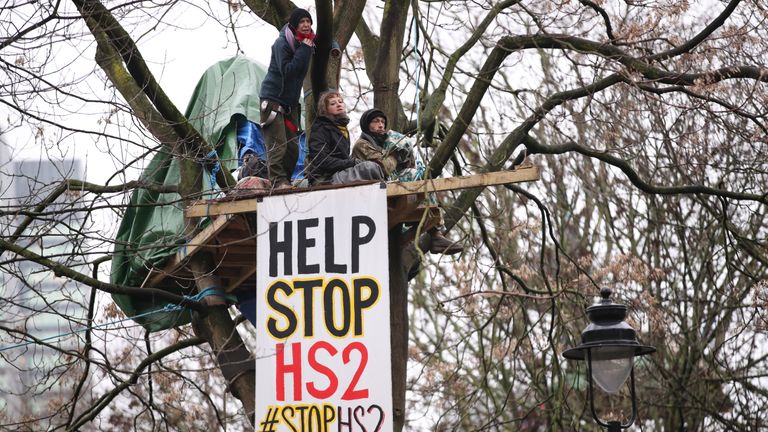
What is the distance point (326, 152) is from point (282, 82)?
71 centimetres

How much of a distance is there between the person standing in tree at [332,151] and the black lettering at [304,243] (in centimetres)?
38

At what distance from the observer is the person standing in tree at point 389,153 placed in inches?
363

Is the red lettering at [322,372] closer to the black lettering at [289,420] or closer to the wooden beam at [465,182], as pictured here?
the black lettering at [289,420]

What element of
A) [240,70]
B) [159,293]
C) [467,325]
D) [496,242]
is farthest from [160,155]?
[467,325]

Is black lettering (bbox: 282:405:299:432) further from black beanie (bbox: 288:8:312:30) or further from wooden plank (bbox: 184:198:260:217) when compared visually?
black beanie (bbox: 288:8:312:30)

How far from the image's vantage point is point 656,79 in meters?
10.3

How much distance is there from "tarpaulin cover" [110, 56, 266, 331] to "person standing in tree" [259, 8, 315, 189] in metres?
0.50

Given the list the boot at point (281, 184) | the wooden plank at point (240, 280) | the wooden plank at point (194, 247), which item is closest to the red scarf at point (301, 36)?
the boot at point (281, 184)

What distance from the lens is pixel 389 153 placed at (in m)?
9.27

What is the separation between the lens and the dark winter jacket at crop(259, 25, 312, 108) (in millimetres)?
9328

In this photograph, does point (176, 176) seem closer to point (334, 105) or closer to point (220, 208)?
point (220, 208)

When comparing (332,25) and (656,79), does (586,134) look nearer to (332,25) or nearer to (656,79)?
(656,79)

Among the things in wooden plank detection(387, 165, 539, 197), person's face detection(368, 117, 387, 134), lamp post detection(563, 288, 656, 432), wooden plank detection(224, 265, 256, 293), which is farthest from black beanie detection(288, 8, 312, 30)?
lamp post detection(563, 288, 656, 432)

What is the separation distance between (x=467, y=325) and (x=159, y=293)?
10.5 metres
